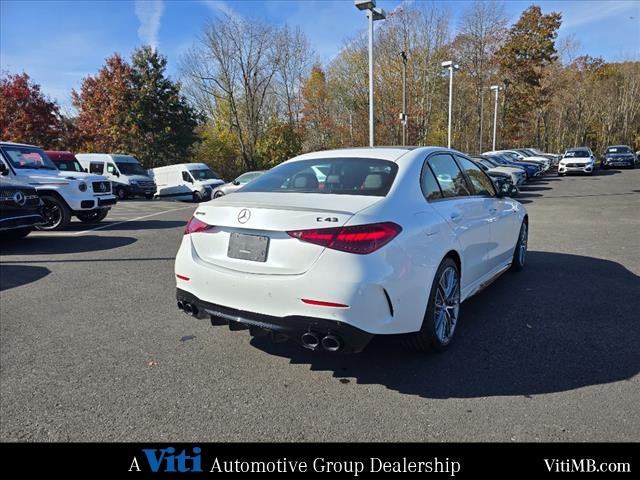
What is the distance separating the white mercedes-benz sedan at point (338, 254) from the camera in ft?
9.20

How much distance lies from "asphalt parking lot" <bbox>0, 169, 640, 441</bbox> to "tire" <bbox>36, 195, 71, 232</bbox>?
206 inches

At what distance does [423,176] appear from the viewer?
3.67 metres

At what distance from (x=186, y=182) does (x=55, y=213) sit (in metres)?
12.0

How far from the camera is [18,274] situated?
632 centimetres

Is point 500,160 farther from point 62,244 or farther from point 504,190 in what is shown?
point 62,244

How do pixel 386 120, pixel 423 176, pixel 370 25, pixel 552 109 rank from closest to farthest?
pixel 423 176
pixel 370 25
pixel 386 120
pixel 552 109

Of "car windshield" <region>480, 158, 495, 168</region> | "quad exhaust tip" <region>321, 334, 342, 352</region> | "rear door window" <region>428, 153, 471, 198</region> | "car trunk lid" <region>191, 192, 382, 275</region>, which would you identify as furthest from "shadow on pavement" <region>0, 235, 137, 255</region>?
"car windshield" <region>480, 158, 495, 168</region>

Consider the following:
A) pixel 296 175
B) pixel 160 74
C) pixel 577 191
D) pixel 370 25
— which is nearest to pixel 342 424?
pixel 296 175

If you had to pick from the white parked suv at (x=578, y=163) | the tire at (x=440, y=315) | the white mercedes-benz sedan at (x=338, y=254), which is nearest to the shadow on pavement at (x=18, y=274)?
the white mercedes-benz sedan at (x=338, y=254)

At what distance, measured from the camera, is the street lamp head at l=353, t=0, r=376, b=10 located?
52.7 feet

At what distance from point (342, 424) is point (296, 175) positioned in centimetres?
208

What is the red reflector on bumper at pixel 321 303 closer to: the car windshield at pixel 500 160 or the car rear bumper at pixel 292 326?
the car rear bumper at pixel 292 326

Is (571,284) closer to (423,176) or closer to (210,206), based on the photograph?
(423,176)

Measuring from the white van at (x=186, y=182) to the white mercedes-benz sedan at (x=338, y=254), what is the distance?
60.4 feet
